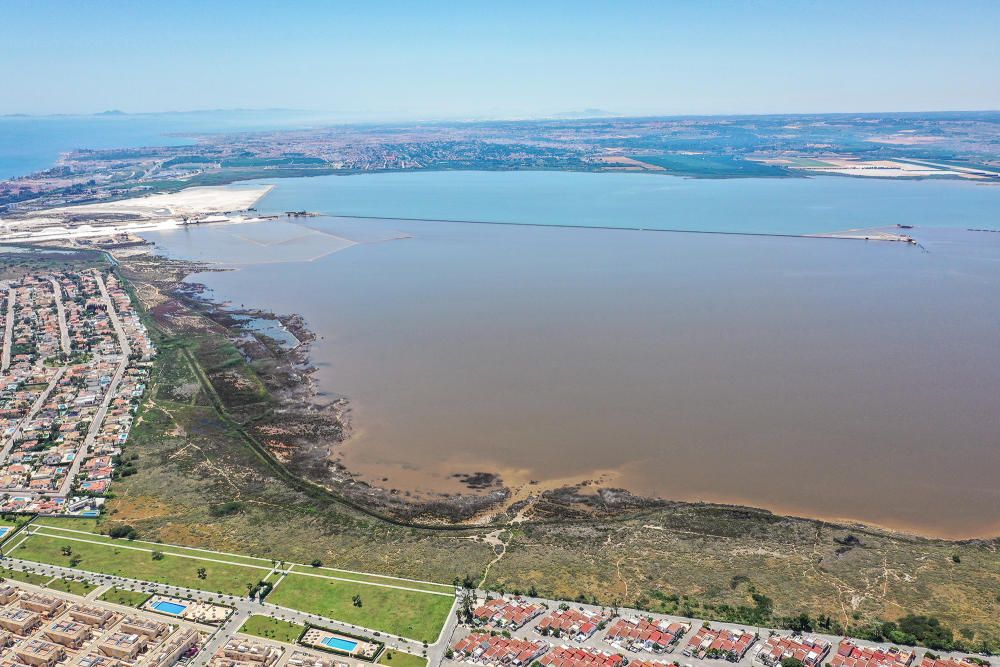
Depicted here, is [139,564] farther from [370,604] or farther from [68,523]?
[370,604]

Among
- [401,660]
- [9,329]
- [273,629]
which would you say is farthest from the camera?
[9,329]

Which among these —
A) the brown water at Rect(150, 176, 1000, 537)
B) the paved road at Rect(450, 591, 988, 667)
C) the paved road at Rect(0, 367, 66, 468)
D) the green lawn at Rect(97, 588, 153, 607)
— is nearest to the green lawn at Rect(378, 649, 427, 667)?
the paved road at Rect(450, 591, 988, 667)

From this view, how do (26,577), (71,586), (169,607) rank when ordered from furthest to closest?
1. (26,577)
2. (71,586)
3. (169,607)

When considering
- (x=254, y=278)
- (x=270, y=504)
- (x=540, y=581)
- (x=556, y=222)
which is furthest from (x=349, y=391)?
(x=556, y=222)

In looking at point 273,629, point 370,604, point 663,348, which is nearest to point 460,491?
point 370,604

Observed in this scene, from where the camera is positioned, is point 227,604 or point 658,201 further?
point 658,201

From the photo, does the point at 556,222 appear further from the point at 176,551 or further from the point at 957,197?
the point at 176,551
